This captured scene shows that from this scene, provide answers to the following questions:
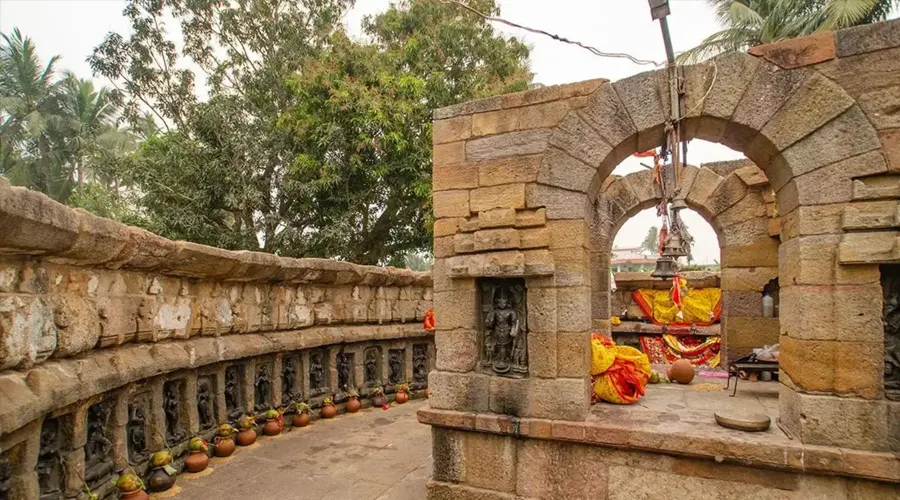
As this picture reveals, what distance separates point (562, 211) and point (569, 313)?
81 centimetres

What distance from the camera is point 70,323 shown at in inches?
135

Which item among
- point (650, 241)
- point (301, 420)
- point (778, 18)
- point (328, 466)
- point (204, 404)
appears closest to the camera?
point (328, 466)

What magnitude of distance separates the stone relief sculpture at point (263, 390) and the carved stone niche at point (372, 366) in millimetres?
1737

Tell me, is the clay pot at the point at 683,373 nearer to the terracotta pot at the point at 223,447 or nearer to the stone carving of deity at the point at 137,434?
the terracotta pot at the point at 223,447

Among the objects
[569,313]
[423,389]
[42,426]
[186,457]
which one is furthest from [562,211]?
[423,389]

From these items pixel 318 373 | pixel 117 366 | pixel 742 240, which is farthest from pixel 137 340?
pixel 742 240

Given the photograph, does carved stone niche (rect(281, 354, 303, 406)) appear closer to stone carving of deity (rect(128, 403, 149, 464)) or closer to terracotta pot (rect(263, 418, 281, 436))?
terracotta pot (rect(263, 418, 281, 436))

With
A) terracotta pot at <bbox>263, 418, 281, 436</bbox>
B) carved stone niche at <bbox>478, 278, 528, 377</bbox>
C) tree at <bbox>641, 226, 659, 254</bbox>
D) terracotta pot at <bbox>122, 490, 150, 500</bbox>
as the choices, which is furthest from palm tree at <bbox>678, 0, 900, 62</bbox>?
tree at <bbox>641, 226, 659, 254</bbox>

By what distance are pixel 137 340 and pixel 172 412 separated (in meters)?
0.95

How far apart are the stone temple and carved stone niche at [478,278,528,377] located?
0.06 feet

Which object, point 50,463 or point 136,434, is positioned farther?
point 136,434

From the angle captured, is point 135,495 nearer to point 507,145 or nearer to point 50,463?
point 50,463

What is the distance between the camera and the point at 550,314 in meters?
3.95

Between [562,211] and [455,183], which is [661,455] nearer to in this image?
[562,211]
